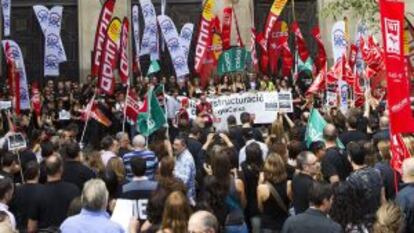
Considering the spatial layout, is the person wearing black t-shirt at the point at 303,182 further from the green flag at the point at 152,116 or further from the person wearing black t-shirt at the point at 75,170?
the green flag at the point at 152,116

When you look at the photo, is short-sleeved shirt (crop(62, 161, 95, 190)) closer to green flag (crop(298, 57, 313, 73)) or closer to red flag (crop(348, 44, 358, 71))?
red flag (crop(348, 44, 358, 71))

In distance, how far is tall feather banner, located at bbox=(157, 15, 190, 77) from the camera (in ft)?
59.7

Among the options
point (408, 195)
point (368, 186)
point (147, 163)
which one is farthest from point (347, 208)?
point (147, 163)

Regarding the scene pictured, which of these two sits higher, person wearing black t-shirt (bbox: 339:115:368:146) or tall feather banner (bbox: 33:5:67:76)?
tall feather banner (bbox: 33:5:67:76)

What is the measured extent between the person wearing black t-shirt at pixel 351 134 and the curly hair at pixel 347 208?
4.32 metres

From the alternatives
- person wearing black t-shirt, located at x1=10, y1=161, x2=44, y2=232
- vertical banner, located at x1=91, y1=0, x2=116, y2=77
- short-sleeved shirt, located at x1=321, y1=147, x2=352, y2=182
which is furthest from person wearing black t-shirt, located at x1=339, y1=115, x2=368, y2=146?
vertical banner, located at x1=91, y1=0, x2=116, y2=77

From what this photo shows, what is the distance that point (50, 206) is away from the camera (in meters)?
7.93

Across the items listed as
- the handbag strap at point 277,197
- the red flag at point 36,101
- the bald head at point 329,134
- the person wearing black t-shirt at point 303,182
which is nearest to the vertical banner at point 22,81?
the red flag at point 36,101

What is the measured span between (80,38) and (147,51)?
261 inches

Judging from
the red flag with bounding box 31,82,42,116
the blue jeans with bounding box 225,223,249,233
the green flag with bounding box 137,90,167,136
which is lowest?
the blue jeans with bounding box 225,223,249,233

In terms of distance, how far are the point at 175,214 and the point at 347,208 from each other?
139 cm

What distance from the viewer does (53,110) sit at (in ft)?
66.1

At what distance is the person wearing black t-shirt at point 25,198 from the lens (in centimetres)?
797

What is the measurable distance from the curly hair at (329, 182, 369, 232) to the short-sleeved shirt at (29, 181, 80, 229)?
2681 millimetres
